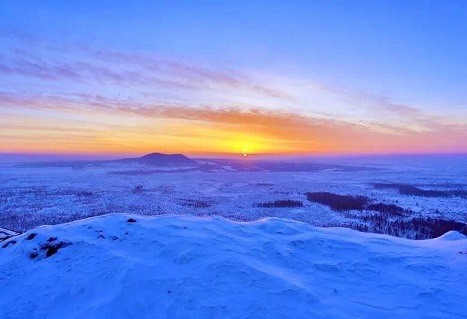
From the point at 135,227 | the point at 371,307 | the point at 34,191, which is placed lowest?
the point at 34,191

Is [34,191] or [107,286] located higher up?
[107,286]

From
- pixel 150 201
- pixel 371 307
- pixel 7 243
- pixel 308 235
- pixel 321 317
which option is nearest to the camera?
pixel 321 317

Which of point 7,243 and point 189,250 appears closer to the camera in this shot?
point 189,250

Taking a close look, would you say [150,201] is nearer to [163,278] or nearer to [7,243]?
[7,243]

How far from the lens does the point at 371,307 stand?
7.58 meters

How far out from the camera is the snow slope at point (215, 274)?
7.21 m

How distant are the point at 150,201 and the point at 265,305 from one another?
63.9m

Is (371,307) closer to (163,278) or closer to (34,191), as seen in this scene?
(163,278)

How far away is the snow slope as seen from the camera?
284 inches

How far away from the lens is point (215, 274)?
827 centimetres

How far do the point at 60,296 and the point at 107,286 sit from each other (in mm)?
1032

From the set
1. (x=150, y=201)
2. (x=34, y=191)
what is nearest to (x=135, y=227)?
(x=150, y=201)

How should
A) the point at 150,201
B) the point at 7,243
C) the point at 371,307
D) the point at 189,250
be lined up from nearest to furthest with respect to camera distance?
the point at 371,307
the point at 189,250
the point at 7,243
the point at 150,201

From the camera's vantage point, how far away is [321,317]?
6.87m
